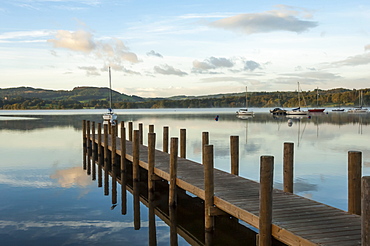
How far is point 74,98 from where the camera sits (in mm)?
197875

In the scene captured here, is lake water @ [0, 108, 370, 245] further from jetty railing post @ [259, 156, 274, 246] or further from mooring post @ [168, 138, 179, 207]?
jetty railing post @ [259, 156, 274, 246]

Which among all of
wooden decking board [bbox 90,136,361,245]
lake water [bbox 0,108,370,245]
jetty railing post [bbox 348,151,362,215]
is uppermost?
jetty railing post [bbox 348,151,362,215]

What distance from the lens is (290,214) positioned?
7773 mm

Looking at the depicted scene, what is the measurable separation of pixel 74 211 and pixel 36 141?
979 inches

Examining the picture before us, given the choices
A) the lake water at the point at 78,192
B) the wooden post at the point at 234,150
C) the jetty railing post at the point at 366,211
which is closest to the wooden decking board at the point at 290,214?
the jetty railing post at the point at 366,211

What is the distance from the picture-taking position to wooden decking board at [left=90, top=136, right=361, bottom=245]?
6535 mm

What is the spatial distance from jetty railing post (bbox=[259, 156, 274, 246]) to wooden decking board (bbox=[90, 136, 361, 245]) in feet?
0.53

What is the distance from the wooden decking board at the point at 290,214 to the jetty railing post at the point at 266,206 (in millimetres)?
160

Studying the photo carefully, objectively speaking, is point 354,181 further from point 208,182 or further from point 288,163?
point 208,182

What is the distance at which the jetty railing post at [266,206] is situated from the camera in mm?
7098

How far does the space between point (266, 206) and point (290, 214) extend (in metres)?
0.98

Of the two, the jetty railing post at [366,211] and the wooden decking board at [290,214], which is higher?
the jetty railing post at [366,211]

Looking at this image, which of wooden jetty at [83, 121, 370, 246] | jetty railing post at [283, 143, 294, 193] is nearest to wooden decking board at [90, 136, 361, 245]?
wooden jetty at [83, 121, 370, 246]

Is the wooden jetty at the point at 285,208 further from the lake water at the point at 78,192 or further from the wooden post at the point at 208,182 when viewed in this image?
the lake water at the point at 78,192
